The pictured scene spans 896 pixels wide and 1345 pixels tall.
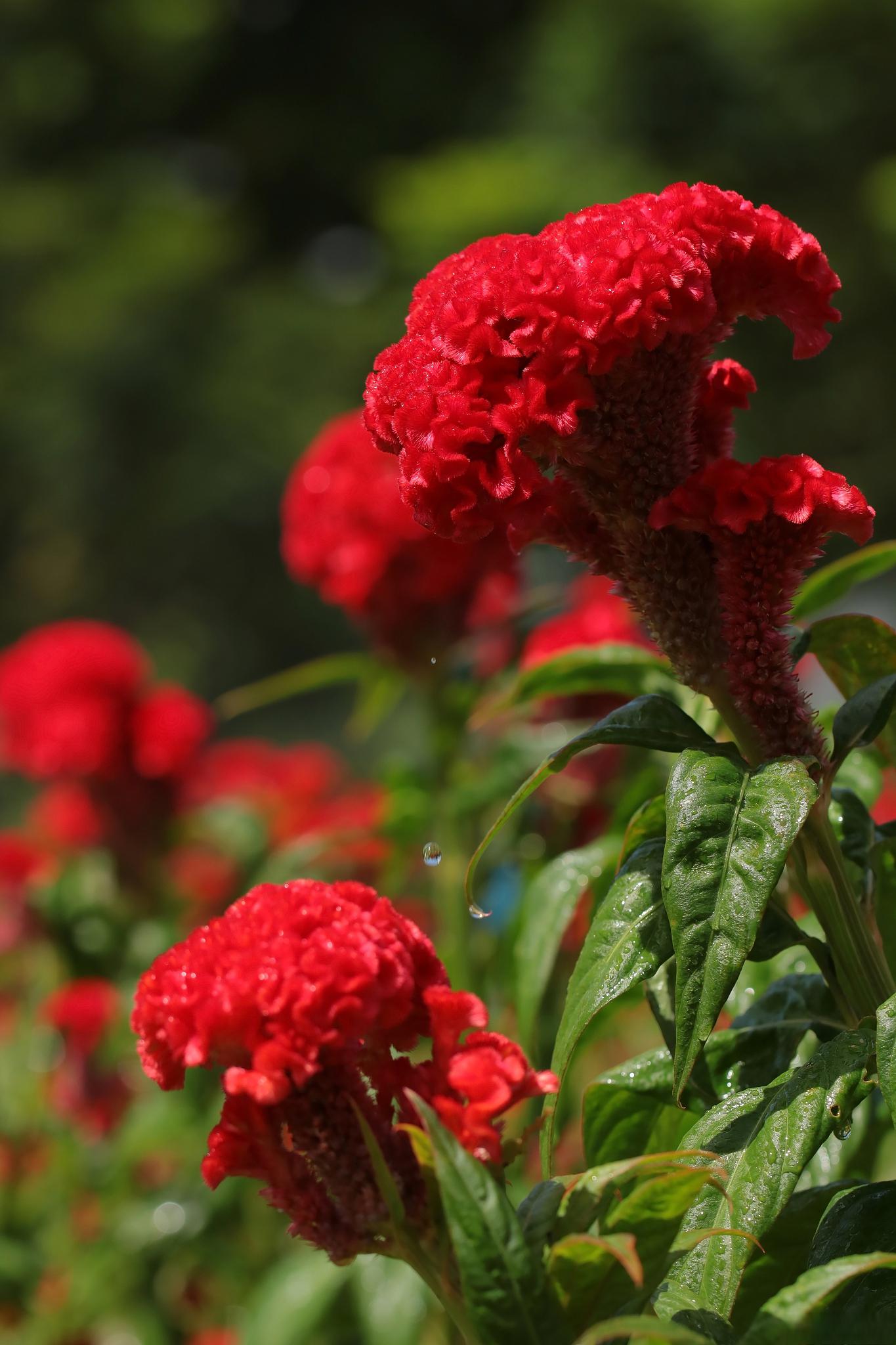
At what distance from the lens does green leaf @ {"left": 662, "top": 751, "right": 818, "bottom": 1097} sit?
0.52 metres

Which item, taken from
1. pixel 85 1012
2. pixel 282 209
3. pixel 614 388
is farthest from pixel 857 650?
pixel 282 209

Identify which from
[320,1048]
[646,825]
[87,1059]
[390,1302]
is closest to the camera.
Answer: [320,1048]

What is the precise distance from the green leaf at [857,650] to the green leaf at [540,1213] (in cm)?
29

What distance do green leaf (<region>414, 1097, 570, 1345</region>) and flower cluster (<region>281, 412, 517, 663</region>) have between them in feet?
3.06

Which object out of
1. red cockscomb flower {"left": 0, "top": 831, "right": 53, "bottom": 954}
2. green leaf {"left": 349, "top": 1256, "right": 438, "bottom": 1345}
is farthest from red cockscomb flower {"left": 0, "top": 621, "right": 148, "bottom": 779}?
green leaf {"left": 349, "top": 1256, "right": 438, "bottom": 1345}

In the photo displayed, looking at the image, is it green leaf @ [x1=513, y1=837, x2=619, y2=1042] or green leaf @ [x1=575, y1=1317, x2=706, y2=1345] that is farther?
green leaf @ [x1=513, y1=837, x2=619, y2=1042]

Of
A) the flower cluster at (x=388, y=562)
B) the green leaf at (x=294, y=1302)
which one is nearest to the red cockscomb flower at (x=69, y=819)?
the flower cluster at (x=388, y=562)

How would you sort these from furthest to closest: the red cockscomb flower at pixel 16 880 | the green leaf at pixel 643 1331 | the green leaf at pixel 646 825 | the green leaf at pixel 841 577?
1. the red cockscomb flower at pixel 16 880
2. the green leaf at pixel 841 577
3. the green leaf at pixel 646 825
4. the green leaf at pixel 643 1331

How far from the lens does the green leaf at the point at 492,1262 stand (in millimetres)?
493

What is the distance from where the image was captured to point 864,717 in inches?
24.8

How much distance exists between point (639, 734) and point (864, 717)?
11 centimetres

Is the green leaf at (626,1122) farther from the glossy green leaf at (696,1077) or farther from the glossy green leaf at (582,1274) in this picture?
the glossy green leaf at (582,1274)

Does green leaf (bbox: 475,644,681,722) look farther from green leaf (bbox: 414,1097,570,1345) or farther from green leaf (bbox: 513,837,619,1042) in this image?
green leaf (bbox: 414,1097,570,1345)

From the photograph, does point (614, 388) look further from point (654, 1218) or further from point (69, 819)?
point (69, 819)
